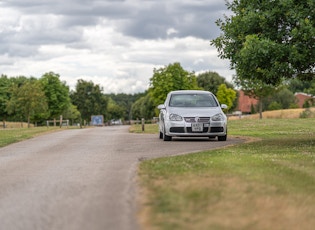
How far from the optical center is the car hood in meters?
21.3

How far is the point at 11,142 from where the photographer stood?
23.4m

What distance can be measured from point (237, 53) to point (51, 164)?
23.1 feet

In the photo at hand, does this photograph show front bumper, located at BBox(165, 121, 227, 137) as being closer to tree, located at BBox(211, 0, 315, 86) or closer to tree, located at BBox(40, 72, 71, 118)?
tree, located at BBox(211, 0, 315, 86)

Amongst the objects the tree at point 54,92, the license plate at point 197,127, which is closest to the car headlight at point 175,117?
the license plate at point 197,127

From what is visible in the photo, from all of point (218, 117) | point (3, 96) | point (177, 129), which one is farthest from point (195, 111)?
point (3, 96)

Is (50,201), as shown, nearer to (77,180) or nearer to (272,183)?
(77,180)

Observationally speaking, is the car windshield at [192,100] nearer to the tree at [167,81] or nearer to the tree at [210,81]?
the tree at [167,81]

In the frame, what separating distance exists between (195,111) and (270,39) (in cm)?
521

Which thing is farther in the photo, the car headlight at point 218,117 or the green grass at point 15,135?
the green grass at point 15,135

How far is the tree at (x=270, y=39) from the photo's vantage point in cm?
1617

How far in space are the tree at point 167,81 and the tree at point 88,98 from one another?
62.1 meters

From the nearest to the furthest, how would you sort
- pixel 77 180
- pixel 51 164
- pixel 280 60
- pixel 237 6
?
pixel 77 180
pixel 51 164
pixel 280 60
pixel 237 6

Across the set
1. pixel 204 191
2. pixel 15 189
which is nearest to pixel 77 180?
pixel 15 189

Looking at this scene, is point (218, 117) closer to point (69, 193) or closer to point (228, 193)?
point (69, 193)
